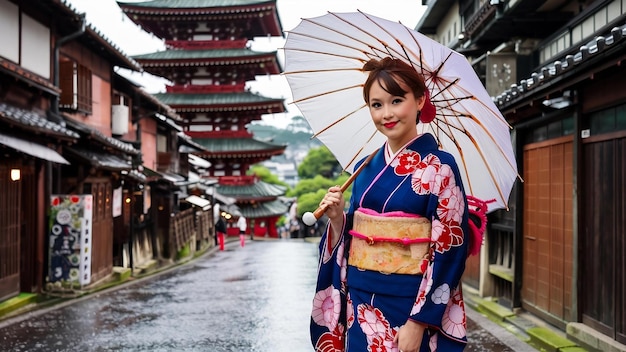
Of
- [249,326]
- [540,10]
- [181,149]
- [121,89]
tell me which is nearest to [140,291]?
[249,326]

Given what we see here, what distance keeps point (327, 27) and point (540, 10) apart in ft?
28.5

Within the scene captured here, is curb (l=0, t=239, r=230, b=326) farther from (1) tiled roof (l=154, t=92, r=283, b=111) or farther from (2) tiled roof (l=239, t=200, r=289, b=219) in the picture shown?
(2) tiled roof (l=239, t=200, r=289, b=219)

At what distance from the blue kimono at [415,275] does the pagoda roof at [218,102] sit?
104 feet

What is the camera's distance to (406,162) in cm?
332

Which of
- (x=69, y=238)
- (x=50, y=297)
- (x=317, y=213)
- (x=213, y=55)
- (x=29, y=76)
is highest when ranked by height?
(x=213, y=55)

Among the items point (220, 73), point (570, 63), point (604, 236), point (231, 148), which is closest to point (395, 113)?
point (570, 63)

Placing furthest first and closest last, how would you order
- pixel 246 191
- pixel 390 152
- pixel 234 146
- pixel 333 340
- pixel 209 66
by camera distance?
1. pixel 246 191
2. pixel 234 146
3. pixel 209 66
4. pixel 333 340
5. pixel 390 152

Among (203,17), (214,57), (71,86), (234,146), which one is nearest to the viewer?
(71,86)

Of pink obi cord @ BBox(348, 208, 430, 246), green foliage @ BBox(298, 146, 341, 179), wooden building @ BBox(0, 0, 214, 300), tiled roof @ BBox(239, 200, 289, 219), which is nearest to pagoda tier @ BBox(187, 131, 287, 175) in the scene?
tiled roof @ BBox(239, 200, 289, 219)

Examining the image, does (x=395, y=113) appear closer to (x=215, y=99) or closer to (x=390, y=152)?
(x=390, y=152)

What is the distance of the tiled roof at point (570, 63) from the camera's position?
5.23 metres

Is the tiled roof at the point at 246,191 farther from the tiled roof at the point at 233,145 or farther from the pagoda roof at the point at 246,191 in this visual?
the tiled roof at the point at 233,145

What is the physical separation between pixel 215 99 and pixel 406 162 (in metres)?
32.4

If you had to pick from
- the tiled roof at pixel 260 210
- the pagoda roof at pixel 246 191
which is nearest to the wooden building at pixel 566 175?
the pagoda roof at pixel 246 191
